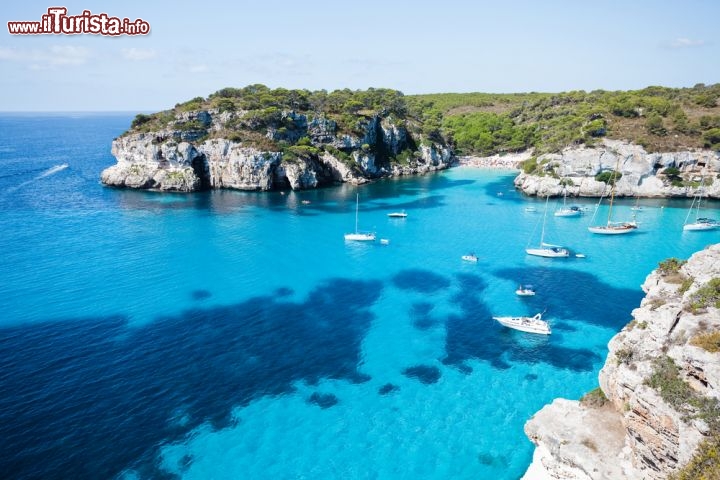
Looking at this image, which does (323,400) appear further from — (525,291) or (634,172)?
(634,172)

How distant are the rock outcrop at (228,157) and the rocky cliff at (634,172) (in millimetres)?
48004

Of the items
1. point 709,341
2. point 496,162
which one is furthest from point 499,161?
point 709,341

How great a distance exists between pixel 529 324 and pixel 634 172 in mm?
71974

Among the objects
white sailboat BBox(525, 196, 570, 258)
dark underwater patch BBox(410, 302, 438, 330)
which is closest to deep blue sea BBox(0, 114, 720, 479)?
dark underwater patch BBox(410, 302, 438, 330)

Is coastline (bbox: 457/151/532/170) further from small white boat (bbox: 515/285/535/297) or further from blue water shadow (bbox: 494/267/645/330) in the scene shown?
small white boat (bbox: 515/285/535/297)

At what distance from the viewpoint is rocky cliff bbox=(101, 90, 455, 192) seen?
9494 cm

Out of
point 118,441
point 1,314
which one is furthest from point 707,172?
point 1,314

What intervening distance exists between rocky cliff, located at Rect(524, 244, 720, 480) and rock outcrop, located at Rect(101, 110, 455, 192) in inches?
3348

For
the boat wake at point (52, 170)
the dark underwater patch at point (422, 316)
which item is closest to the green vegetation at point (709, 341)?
the dark underwater patch at point (422, 316)

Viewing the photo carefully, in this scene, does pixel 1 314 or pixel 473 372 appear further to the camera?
pixel 1 314

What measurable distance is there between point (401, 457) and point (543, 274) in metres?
35.4

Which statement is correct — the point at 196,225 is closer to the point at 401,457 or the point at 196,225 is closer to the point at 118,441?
the point at 118,441

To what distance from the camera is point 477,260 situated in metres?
57.0

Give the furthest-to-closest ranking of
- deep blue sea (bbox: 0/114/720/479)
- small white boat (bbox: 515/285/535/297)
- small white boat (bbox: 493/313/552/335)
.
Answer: small white boat (bbox: 515/285/535/297), small white boat (bbox: 493/313/552/335), deep blue sea (bbox: 0/114/720/479)
